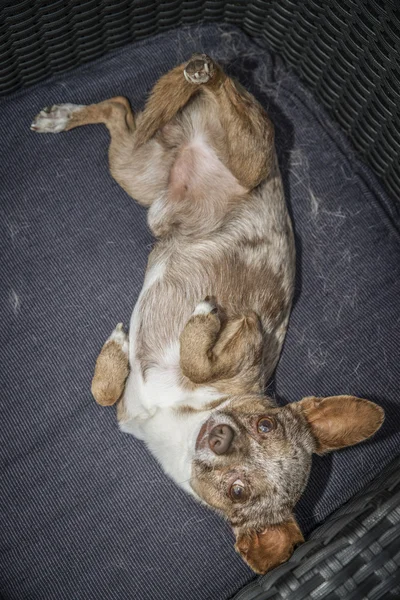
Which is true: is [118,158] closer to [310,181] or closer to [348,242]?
[310,181]

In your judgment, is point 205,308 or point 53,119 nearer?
point 205,308

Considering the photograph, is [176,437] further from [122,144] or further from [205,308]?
[122,144]

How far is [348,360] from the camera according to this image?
317cm

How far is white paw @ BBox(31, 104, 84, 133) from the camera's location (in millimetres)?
3119

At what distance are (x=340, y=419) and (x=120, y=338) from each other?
1.25 m

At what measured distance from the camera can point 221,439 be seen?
228cm

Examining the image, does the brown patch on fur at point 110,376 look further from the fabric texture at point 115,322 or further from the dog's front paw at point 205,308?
the dog's front paw at point 205,308

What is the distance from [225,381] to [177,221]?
36.4 inches

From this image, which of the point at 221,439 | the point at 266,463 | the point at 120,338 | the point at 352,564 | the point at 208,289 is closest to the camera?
the point at 352,564

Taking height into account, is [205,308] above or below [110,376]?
above

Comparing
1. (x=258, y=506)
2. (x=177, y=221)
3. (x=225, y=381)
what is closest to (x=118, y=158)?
(x=177, y=221)

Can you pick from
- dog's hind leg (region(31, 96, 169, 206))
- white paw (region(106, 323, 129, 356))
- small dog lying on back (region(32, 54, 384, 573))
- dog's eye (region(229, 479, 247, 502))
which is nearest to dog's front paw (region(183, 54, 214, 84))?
small dog lying on back (region(32, 54, 384, 573))

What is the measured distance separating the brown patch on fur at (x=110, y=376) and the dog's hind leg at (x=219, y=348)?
43 centimetres

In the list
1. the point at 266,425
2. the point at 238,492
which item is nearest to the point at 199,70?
the point at 266,425
